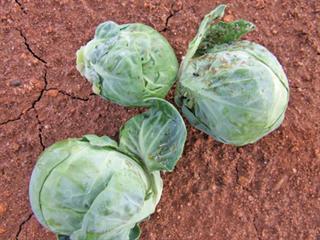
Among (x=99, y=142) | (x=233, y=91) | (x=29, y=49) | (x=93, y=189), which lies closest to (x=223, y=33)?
(x=233, y=91)

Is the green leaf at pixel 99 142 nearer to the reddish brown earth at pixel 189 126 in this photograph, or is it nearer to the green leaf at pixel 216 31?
the reddish brown earth at pixel 189 126

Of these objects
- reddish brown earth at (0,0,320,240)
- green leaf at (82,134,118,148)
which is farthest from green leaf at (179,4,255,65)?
green leaf at (82,134,118,148)

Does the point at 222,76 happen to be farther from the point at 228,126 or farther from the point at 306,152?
the point at 306,152

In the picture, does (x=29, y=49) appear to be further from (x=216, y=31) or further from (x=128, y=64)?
(x=216, y=31)

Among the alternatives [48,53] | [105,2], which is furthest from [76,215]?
[105,2]

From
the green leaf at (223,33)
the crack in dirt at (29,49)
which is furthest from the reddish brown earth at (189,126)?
the green leaf at (223,33)

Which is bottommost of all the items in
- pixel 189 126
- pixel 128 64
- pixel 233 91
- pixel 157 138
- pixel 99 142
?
pixel 189 126
